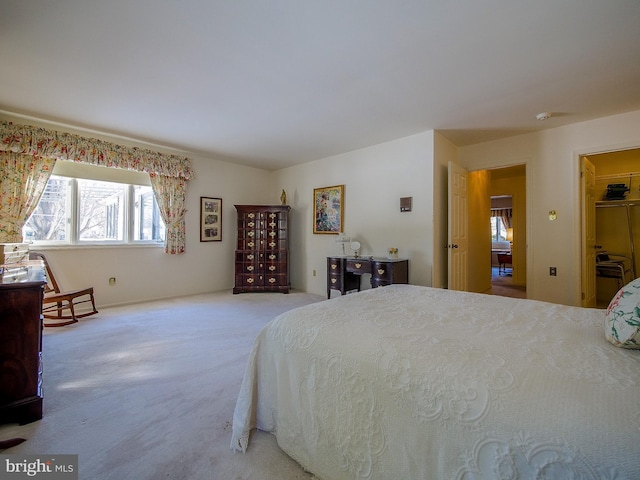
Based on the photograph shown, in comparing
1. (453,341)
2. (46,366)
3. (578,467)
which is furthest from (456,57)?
(46,366)

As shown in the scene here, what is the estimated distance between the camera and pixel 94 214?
12.6 ft

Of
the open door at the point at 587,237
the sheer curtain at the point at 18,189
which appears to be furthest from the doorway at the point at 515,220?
the sheer curtain at the point at 18,189

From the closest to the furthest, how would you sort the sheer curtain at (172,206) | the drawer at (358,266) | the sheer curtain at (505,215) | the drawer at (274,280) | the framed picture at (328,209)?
the drawer at (358,266)
the sheer curtain at (172,206)
the framed picture at (328,209)
the drawer at (274,280)
the sheer curtain at (505,215)

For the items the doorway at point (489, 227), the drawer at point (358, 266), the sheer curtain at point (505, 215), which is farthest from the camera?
the sheer curtain at point (505, 215)

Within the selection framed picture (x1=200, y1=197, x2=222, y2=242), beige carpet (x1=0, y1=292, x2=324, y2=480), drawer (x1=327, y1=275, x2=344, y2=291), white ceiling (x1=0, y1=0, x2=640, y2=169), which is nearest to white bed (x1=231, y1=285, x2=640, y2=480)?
beige carpet (x1=0, y1=292, x2=324, y2=480)

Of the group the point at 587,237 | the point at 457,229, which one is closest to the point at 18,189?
the point at 457,229

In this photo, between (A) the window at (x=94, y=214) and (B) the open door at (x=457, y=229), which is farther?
(B) the open door at (x=457, y=229)

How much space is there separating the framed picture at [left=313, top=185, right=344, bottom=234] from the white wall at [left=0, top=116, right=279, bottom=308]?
1.22 metres

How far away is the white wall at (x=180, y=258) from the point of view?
3682mm

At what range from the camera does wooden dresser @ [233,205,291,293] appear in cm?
486

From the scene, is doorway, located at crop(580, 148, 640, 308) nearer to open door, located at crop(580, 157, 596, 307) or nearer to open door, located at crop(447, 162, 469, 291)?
open door, located at crop(580, 157, 596, 307)

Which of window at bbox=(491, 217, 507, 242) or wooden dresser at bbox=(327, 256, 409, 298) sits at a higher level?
Result: window at bbox=(491, 217, 507, 242)

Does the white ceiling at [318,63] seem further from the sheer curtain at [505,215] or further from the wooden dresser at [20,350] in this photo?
the sheer curtain at [505,215]

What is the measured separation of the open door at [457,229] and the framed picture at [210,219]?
3.77 m
